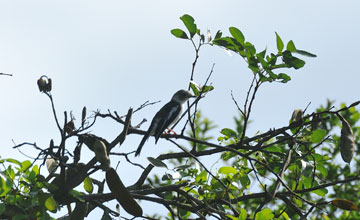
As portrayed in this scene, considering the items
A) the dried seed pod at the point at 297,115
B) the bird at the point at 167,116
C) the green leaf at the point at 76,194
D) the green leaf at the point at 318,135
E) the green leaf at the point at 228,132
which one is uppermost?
the bird at the point at 167,116

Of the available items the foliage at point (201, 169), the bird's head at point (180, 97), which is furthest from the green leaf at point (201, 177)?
the bird's head at point (180, 97)

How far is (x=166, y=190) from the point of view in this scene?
547 centimetres

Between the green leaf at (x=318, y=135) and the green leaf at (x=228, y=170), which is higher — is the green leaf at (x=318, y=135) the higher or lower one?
the higher one

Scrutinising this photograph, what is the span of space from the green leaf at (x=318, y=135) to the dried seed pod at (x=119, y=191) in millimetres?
1653

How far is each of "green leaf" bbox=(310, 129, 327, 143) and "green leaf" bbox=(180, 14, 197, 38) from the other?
1.40m

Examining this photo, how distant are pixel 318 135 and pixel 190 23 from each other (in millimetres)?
1517

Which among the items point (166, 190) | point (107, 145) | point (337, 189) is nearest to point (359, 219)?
point (337, 189)

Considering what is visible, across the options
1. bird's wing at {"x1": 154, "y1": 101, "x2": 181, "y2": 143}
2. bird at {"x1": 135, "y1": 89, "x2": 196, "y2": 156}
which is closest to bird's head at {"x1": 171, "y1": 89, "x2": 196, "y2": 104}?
bird at {"x1": 135, "y1": 89, "x2": 196, "y2": 156}

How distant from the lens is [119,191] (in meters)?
5.09

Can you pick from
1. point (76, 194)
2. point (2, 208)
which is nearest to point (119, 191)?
point (76, 194)

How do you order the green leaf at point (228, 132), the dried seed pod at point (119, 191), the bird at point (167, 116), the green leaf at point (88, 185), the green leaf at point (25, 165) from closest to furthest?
the dried seed pod at point (119, 191), the green leaf at point (25, 165), the green leaf at point (88, 185), the green leaf at point (228, 132), the bird at point (167, 116)

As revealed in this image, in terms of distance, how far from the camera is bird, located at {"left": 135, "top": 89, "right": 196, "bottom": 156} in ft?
25.4

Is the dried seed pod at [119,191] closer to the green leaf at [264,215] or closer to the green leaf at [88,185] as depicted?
the green leaf at [88,185]

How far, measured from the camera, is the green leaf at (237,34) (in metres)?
5.38
